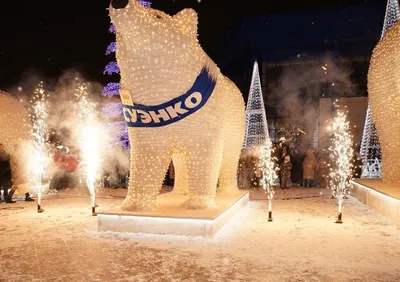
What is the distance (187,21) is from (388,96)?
4.04 meters

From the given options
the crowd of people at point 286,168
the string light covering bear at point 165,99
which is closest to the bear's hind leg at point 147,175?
the string light covering bear at point 165,99

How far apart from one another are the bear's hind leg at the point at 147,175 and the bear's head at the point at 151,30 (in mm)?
1188

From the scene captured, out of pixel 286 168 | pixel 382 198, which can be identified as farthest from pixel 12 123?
pixel 382 198

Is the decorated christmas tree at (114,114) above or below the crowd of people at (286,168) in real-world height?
above

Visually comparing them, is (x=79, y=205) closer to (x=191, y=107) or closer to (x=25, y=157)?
(x=25, y=157)

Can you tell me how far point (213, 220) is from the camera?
4.73m

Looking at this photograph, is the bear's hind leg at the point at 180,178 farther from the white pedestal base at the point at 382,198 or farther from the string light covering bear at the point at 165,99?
the white pedestal base at the point at 382,198

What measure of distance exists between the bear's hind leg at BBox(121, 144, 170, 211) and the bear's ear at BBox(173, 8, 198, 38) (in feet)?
4.82

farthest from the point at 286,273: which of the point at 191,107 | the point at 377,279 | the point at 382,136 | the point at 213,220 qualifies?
the point at 382,136

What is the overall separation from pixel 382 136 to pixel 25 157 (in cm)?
741

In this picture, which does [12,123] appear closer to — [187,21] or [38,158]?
[38,158]

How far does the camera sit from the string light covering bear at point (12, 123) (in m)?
8.65

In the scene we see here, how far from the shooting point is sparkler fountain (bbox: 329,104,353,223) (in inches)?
381

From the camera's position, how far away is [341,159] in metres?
10.2
